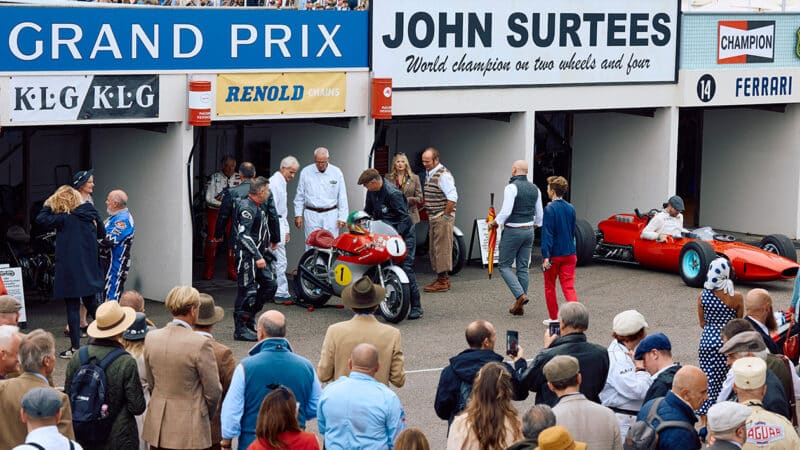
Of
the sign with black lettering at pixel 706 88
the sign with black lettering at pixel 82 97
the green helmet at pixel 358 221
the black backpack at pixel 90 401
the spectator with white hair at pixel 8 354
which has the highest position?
the sign with black lettering at pixel 706 88

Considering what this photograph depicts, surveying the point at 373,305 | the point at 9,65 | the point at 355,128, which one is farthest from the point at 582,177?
the point at 373,305

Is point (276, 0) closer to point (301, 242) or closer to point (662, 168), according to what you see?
point (301, 242)

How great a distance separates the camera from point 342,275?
587 inches

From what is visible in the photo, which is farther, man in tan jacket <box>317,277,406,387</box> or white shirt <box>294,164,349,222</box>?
white shirt <box>294,164,349,222</box>

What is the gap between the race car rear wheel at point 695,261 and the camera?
1688 centimetres

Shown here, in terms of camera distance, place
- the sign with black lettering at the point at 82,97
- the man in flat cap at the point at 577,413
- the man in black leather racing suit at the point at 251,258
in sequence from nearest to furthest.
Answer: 1. the man in flat cap at the point at 577,413
2. the man in black leather racing suit at the point at 251,258
3. the sign with black lettering at the point at 82,97

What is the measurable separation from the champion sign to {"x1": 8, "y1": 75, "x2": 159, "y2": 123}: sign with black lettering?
911 centimetres

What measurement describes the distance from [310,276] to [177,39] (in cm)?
300

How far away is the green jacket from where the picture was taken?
26.5 ft

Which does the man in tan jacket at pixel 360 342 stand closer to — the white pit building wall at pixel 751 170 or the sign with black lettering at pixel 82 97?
the sign with black lettering at pixel 82 97

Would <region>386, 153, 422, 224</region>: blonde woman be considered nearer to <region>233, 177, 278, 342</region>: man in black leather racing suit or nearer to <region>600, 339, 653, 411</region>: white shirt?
<region>233, 177, 278, 342</region>: man in black leather racing suit

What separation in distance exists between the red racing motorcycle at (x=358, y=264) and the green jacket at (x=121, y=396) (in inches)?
260

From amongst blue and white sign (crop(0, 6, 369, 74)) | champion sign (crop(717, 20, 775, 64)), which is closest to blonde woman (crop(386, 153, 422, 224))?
blue and white sign (crop(0, 6, 369, 74))

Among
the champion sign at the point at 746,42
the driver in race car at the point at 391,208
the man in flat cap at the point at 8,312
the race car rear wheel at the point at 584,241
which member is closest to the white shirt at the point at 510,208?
the driver in race car at the point at 391,208
